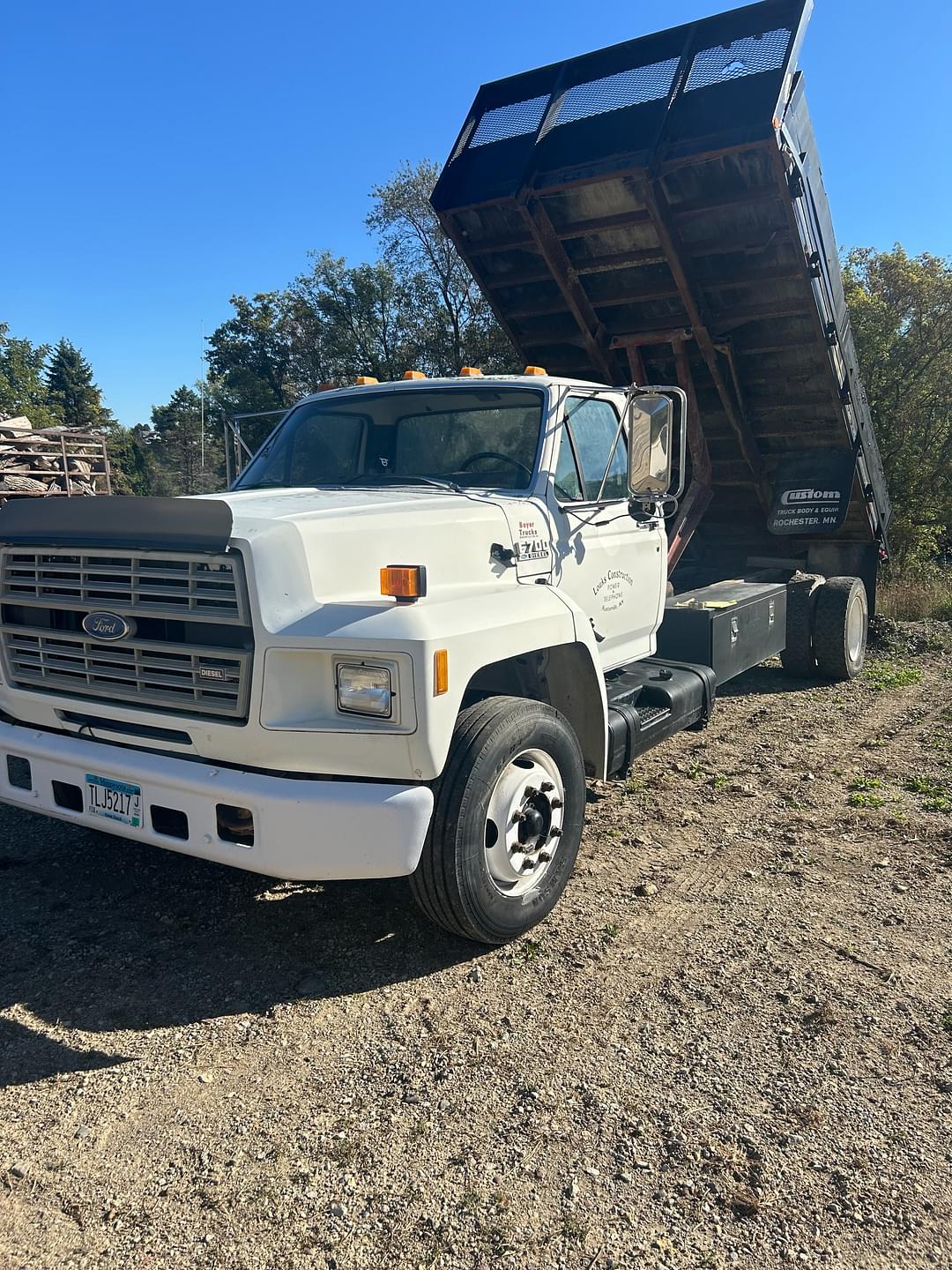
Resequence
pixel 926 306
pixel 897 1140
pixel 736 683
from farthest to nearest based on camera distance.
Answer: pixel 926 306 → pixel 736 683 → pixel 897 1140

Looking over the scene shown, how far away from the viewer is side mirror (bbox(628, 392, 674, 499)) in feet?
14.4

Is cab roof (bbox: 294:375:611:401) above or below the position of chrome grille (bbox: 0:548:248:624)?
above

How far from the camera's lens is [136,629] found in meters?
3.38

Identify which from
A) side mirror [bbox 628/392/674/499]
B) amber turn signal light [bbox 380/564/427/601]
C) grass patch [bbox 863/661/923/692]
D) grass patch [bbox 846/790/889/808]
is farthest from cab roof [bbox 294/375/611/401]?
grass patch [bbox 863/661/923/692]

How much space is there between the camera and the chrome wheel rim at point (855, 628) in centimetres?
813

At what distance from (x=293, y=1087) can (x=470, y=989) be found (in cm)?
78

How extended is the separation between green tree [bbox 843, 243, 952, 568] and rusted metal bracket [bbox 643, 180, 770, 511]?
562 centimetres

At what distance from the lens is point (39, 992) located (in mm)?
3332

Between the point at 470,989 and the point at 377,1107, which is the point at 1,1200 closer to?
the point at 377,1107

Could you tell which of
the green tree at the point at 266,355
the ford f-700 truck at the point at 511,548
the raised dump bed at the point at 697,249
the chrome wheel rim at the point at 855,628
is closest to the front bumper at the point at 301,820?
the ford f-700 truck at the point at 511,548

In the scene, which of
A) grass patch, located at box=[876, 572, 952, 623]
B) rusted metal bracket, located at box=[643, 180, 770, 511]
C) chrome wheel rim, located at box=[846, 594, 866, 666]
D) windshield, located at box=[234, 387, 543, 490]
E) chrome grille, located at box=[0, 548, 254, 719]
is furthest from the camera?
grass patch, located at box=[876, 572, 952, 623]

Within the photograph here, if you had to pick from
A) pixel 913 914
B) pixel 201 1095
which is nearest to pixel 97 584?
pixel 201 1095

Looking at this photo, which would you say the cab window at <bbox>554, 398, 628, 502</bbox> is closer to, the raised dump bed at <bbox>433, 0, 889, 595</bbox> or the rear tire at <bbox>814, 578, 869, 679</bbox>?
the raised dump bed at <bbox>433, 0, 889, 595</bbox>

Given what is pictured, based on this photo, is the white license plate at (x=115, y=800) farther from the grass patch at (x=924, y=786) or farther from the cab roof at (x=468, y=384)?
the grass patch at (x=924, y=786)
